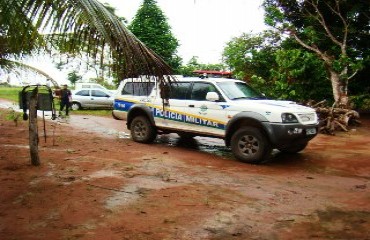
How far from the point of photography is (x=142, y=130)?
10.4 metres

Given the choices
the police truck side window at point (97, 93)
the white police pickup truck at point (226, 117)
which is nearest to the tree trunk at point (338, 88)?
the white police pickup truck at point (226, 117)

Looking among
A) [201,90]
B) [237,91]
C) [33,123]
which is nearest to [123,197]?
[33,123]

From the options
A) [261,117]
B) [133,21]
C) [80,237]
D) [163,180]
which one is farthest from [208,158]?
[133,21]

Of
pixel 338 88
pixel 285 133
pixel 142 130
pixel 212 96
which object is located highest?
pixel 338 88

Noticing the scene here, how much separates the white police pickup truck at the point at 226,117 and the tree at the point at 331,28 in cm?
799

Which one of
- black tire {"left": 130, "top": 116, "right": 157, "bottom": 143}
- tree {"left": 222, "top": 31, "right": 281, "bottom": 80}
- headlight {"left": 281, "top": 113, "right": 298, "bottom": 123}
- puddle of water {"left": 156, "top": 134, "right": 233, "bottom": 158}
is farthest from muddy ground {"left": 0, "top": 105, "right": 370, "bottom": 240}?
tree {"left": 222, "top": 31, "right": 281, "bottom": 80}

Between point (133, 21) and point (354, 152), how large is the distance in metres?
19.0

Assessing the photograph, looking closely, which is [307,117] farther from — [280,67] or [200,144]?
[280,67]

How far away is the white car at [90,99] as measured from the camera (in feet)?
73.4

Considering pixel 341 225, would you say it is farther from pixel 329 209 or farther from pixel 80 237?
pixel 80 237

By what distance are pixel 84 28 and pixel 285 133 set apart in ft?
16.7

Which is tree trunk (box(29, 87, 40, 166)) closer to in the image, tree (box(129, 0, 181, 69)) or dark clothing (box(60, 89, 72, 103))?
dark clothing (box(60, 89, 72, 103))

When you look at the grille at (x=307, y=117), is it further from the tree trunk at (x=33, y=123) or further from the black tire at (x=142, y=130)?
the tree trunk at (x=33, y=123)

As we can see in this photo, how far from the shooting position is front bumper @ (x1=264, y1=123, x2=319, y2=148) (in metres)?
7.37
